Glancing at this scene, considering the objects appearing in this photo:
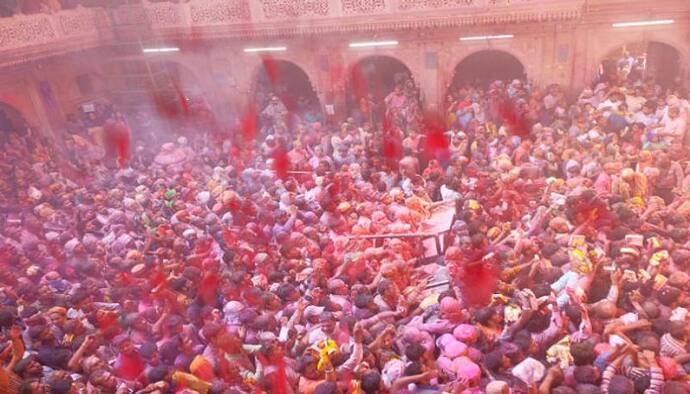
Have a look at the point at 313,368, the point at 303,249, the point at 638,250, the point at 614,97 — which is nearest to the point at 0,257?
the point at 303,249

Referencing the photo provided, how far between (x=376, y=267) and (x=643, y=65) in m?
15.2

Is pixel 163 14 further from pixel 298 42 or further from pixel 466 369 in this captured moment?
pixel 466 369

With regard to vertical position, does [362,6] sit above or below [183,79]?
above

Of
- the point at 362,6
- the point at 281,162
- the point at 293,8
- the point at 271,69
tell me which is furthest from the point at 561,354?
the point at 271,69

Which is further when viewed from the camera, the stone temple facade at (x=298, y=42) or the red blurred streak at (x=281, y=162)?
the stone temple facade at (x=298, y=42)

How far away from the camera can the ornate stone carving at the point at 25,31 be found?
1433 centimetres

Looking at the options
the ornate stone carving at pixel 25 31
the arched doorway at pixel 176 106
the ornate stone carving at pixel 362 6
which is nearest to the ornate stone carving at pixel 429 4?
the ornate stone carving at pixel 362 6

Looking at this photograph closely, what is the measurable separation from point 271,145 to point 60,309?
24.5 ft

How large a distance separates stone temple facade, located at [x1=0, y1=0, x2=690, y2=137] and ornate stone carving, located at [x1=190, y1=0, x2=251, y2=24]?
33mm

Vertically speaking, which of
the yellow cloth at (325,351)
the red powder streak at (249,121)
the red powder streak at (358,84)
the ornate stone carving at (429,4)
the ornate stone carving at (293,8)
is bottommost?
the red powder streak at (249,121)

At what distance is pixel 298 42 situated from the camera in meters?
16.3

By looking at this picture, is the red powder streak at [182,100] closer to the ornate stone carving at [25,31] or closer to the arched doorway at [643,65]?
the ornate stone carving at [25,31]

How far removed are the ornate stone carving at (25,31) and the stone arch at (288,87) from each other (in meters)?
7.03

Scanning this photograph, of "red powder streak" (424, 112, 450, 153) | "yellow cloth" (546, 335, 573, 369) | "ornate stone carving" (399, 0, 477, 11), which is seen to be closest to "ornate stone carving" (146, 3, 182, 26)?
"ornate stone carving" (399, 0, 477, 11)
